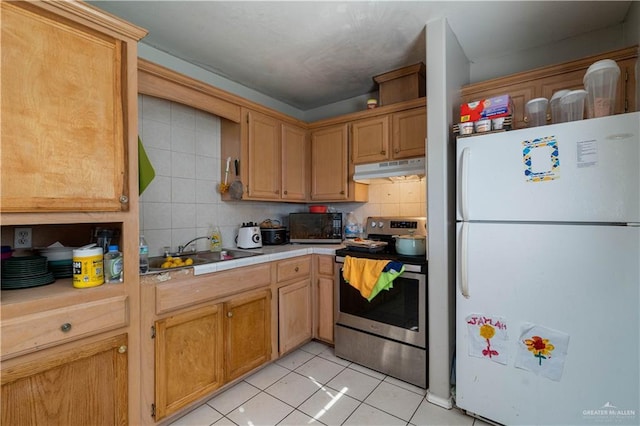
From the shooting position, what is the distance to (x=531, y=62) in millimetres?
2199

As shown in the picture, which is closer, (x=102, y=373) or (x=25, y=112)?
(x=25, y=112)

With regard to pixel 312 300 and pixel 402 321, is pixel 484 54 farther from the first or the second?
pixel 312 300

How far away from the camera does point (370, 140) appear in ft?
8.61

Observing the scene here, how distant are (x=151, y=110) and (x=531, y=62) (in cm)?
293

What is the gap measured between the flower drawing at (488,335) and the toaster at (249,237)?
5.81 ft

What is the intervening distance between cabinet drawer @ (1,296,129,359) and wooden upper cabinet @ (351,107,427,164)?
2133 mm

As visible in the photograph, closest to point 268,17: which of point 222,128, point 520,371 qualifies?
point 222,128

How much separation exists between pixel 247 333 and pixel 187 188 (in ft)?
4.03

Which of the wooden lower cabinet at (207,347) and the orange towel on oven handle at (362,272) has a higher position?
the orange towel on oven handle at (362,272)

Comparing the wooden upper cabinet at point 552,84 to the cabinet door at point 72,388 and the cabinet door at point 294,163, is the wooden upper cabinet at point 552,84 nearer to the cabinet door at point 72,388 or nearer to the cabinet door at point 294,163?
the cabinet door at point 294,163

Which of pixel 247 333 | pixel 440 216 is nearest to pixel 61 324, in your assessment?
pixel 247 333

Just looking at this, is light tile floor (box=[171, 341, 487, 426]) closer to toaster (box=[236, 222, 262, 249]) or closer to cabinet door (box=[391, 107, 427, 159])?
→ toaster (box=[236, 222, 262, 249])

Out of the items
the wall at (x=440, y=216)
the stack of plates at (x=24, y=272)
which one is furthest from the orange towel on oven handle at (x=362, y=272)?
the stack of plates at (x=24, y=272)

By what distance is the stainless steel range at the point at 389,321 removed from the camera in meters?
1.89
